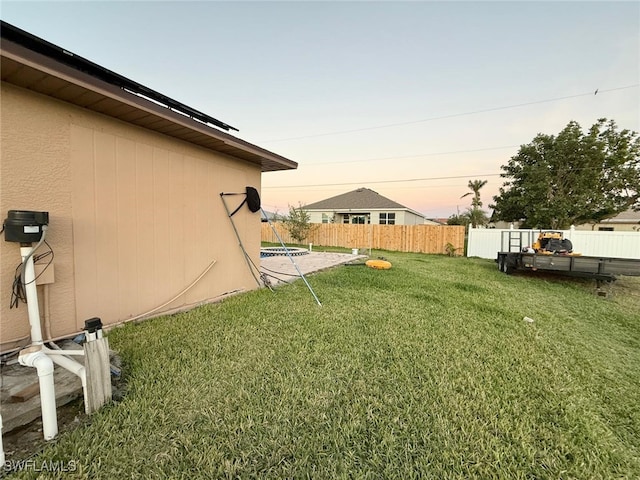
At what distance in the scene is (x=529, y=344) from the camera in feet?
11.1

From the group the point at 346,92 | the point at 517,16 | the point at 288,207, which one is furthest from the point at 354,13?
the point at 288,207

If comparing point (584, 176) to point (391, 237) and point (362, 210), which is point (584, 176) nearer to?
point (391, 237)

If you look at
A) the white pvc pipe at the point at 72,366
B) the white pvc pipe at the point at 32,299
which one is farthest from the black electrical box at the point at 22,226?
the white pvc pipe at the point at 72,366

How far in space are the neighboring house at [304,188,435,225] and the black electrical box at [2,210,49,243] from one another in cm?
2138

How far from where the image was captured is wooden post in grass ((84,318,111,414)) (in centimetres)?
178

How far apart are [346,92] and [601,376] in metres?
11.4

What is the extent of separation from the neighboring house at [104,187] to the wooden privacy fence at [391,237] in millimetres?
12139

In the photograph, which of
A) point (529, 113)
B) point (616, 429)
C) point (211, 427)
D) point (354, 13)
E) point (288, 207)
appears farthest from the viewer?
point (288, 207)

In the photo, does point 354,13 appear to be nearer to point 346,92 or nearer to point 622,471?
point 346,92

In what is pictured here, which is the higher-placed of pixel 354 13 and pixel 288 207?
pixel 354 13

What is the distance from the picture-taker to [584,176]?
16.2 metres

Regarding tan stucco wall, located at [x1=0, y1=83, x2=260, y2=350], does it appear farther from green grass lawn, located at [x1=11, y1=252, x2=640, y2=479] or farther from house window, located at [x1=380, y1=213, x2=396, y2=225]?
house window, located at [x1=380, y1=213, x2=396, y2=225]

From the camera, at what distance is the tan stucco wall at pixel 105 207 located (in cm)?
259

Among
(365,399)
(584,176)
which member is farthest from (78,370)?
(584,176)
